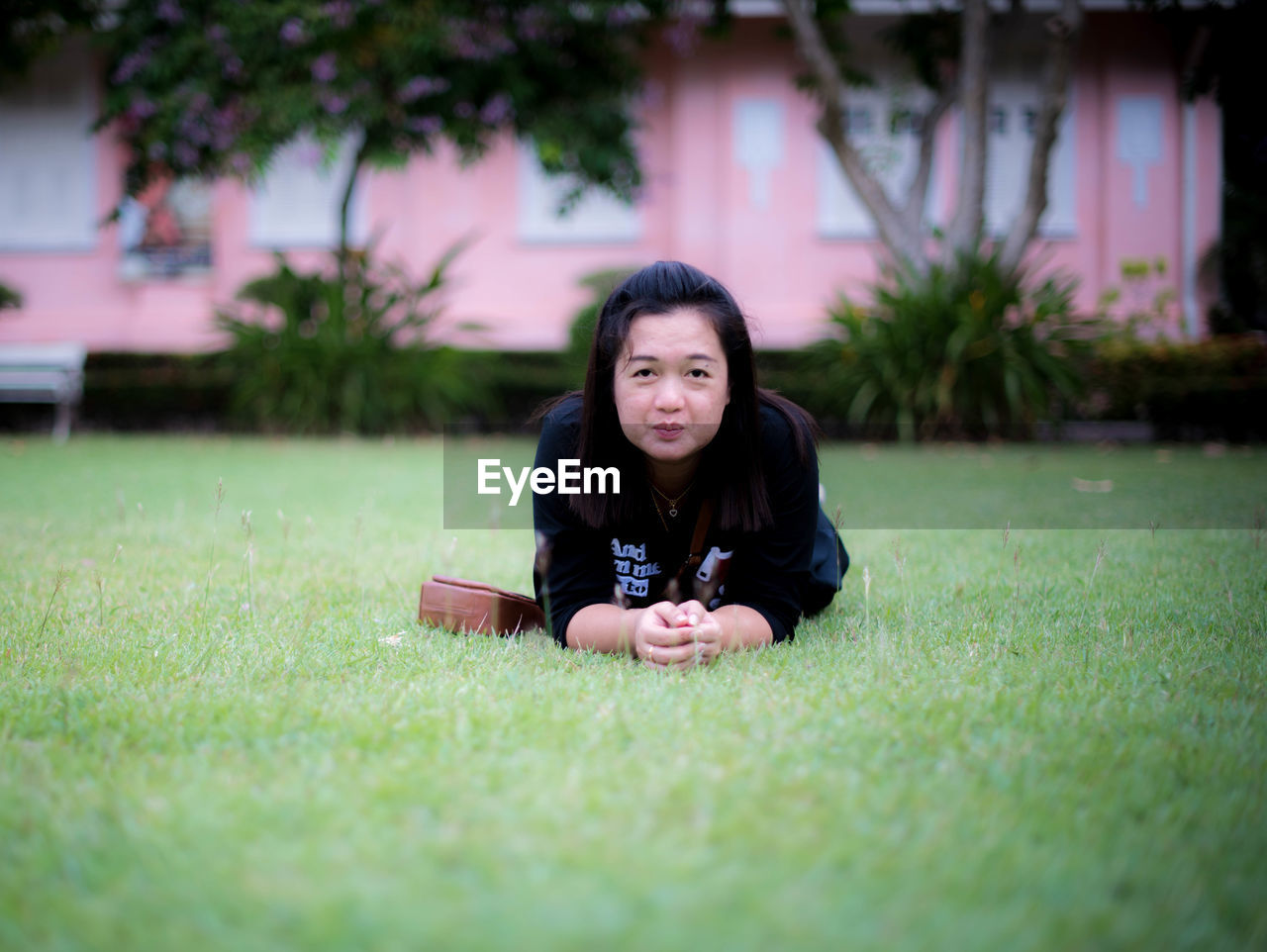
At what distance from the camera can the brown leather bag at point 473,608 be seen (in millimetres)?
2441

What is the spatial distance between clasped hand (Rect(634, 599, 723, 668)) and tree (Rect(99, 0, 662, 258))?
7305 millimetres

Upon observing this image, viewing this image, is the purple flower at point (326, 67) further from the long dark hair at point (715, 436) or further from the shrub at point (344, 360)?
the long dark hair at point (715, 436)

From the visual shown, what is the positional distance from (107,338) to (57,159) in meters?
2.45

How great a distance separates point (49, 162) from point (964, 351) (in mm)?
11625

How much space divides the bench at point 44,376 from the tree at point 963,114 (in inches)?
286

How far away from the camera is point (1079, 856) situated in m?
1.23

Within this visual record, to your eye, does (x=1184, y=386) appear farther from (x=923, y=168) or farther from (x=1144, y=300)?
(x=1144, y=300)

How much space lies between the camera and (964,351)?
837cm

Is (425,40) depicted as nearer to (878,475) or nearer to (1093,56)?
(878,475)

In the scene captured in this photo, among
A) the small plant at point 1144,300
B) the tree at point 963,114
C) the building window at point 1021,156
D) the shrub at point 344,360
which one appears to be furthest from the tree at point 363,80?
the small plant at point 1144,300


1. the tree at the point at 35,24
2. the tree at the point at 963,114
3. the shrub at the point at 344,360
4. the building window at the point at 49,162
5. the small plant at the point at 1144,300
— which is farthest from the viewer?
the building window at the point at 49,162

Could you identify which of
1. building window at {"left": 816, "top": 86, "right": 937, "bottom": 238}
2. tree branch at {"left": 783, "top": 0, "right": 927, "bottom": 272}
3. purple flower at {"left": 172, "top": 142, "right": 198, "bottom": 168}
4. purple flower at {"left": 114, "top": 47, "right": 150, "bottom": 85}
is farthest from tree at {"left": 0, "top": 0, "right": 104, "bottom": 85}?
building window at {"left": 816, "top": 86, "right": 937, "bottom": 238}

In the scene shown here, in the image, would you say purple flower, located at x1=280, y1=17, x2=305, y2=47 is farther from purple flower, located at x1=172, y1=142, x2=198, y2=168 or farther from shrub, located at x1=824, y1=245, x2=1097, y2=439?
shrub, located at x1=824, y1=245, x2=1097, y2=439

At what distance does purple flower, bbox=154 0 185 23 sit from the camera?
28.8 ft
